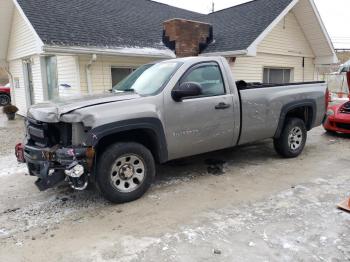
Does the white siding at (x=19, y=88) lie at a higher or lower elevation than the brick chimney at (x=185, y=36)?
lower

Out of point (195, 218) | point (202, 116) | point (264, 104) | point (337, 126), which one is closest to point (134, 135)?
point (202, 116)

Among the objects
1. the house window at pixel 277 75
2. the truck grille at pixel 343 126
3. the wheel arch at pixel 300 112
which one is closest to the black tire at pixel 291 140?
the wheel arch at pixel 300 112

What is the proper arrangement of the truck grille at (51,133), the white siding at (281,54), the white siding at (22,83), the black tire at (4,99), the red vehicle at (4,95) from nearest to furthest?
the truck grille at (51,133) → the white siding at (22,83) → the white siding at (281,54) → the red vehicle at (4,95) → the black tire at (4,99)

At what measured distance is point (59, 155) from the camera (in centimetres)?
382

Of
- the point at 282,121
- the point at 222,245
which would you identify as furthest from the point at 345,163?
the point at 222,245

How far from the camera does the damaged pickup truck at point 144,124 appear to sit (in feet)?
12.6

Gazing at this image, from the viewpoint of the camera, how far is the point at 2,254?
3.15 meters

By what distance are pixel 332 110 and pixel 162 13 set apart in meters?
9.58

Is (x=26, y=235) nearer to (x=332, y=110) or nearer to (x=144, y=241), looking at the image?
(x=144, y=241)

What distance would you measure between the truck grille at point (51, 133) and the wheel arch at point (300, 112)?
3.81 m

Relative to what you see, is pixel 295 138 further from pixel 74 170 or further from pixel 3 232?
pixel 3 232

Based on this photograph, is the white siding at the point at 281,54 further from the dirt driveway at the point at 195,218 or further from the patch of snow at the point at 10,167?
the patch of snow at the point at 10,167

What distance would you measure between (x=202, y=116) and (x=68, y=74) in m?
7.07

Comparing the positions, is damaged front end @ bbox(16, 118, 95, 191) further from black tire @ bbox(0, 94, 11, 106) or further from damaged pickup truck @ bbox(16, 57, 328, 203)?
black tire @ bbox(0, 94, 11, 106)
